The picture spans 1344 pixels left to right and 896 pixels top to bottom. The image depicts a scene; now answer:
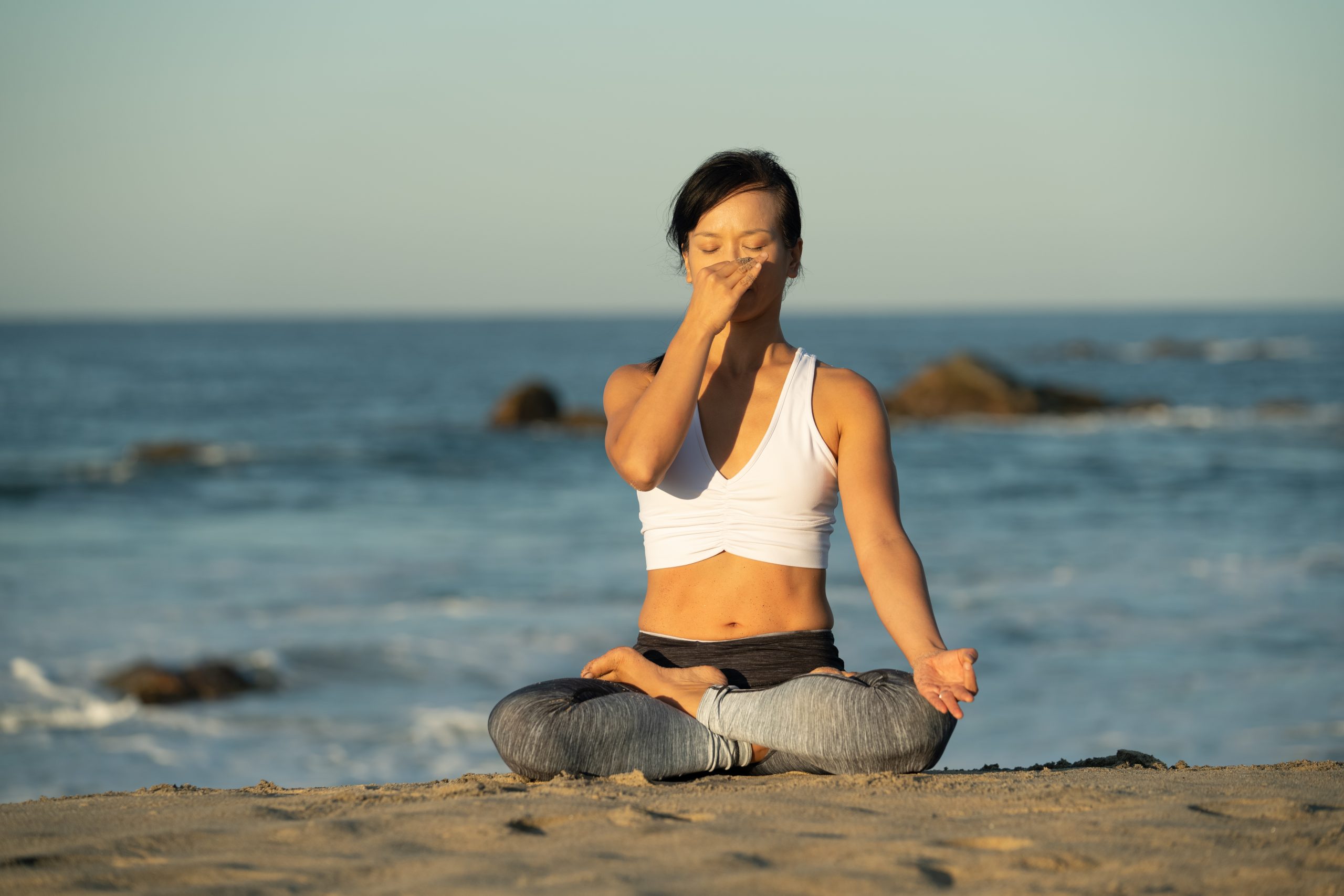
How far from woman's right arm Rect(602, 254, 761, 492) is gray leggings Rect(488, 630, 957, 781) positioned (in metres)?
0.62

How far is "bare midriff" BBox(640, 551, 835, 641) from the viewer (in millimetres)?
3324

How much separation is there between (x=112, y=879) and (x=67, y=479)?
803 inches

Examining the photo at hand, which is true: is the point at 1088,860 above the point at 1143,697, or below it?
above

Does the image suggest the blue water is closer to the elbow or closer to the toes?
the toes

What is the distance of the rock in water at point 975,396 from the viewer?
29.9m

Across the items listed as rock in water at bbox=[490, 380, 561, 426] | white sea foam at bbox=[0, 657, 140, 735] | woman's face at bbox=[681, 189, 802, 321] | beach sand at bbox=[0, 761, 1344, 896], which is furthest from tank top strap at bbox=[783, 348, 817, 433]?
rock in water at bbox=[490, 380, 561, 426]

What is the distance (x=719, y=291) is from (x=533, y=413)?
2666 centimetres

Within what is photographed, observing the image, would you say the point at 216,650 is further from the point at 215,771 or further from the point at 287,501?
the point at 287,501

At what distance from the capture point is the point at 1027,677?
26.0 ft

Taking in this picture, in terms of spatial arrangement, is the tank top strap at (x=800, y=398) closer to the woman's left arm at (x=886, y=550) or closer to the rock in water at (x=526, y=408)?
the woman's left arm at (x=886, y=550)

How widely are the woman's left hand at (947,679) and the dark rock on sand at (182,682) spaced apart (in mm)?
6312

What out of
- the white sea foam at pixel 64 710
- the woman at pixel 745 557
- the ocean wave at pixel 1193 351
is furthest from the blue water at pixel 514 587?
the ocean wave at pixel 1193 351

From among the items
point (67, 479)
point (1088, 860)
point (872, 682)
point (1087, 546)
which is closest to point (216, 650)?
point (872, 682)

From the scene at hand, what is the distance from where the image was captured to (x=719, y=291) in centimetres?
315
